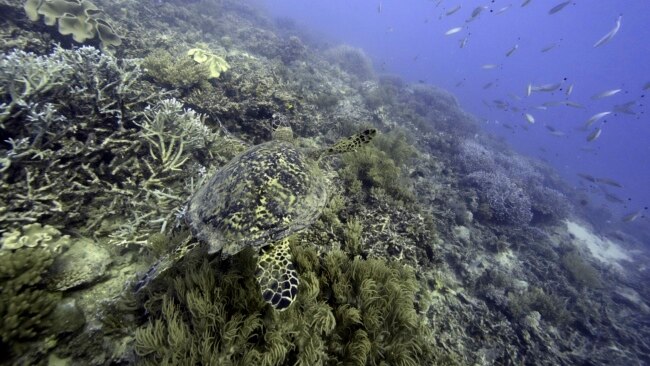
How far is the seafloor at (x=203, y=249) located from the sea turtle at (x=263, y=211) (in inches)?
14.9

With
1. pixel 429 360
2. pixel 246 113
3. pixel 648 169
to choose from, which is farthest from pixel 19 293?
pixel 648 169

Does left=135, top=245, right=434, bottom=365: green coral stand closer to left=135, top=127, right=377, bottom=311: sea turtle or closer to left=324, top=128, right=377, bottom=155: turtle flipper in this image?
left=135, top=127, right=377, bottom=311: sea turtle

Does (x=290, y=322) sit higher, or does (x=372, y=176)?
(x=372, y=176)

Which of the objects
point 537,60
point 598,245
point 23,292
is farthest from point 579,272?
point 537,60

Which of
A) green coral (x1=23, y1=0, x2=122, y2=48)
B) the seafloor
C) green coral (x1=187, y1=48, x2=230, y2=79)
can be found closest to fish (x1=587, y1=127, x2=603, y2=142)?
the seafloor

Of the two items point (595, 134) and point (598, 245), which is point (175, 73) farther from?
point (598, 245)

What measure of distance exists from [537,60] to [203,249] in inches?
7722

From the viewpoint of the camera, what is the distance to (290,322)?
10.0ft

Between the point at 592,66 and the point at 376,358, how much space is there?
200542 mm

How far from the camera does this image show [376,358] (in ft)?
11.0

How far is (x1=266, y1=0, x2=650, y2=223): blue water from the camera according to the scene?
62469mm

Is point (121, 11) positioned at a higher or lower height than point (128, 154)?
higher

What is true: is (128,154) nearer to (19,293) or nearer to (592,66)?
(19,293)

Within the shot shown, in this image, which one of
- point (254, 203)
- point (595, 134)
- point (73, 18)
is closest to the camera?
point (254, 203)
